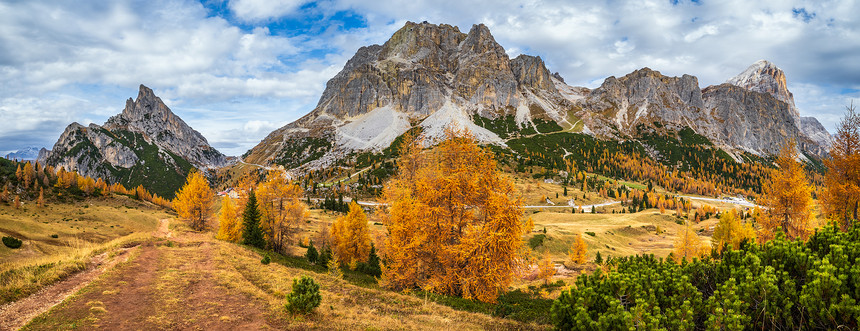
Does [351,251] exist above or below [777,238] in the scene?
below

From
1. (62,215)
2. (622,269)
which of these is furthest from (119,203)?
(622,269)

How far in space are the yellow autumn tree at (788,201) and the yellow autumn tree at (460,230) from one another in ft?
79.8

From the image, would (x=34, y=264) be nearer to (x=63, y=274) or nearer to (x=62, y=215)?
(x=63, y=274)

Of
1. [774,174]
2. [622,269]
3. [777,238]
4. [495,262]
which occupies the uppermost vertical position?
[774,174]

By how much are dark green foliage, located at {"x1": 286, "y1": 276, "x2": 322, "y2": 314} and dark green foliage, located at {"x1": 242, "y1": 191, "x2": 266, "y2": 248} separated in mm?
28226

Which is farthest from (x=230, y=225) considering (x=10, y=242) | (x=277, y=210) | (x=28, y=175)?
(x=28, y=175)

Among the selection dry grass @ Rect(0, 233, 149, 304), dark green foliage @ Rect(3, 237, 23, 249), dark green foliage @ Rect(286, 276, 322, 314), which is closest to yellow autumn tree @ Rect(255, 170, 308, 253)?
dry grass @ Rect(0, 233, 149, 304)

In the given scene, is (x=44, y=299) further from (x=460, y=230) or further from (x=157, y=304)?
(x=460, y=230)

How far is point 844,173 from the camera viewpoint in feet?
72.7

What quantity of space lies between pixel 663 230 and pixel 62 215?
15939cm

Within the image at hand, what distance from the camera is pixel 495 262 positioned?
18188 millimetres

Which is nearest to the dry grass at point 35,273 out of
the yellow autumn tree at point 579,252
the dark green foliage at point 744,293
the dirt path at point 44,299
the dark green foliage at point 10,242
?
the dirt path at point 44,299

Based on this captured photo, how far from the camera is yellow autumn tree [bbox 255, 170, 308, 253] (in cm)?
4006

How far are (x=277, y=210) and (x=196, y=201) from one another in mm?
21621
